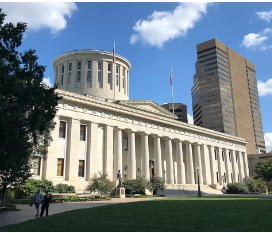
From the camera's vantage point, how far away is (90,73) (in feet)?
209

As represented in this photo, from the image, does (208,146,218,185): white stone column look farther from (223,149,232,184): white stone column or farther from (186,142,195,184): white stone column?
(186,142,195,184): white stone column

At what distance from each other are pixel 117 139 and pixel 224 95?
4246 inches

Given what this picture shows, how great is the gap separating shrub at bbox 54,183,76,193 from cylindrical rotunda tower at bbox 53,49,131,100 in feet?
101

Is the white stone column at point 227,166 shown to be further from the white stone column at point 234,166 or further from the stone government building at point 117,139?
the white stone column at point 234,166

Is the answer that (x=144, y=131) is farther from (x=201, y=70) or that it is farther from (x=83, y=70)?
(x=201, y=70)

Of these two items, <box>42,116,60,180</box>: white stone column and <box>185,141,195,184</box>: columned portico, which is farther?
<box>185,141,195,184</box>: columned portico

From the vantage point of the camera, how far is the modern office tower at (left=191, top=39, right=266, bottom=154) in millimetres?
135875

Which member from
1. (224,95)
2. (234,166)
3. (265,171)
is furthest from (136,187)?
(224,95)

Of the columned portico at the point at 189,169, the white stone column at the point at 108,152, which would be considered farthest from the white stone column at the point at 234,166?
the white stone column at the point at 108,152

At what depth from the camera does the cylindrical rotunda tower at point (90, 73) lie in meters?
62.5

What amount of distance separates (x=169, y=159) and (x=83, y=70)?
2901 centimetres

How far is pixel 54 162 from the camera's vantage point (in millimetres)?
35406

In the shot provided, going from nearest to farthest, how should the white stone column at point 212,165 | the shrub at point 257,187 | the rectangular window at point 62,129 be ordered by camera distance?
the rectangular window at point 62,129, the shrub at point 257,187, the white stone column at point 212,165

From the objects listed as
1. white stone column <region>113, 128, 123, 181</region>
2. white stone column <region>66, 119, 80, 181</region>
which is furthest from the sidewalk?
white stone column <region>113, 128, 123, 181</region>
